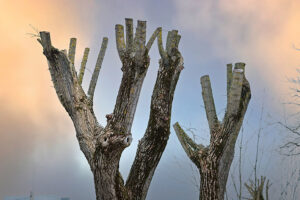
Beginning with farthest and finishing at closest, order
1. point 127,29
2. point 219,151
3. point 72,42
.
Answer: point 72,42, point 219,151, point 127,29

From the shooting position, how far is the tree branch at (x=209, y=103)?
6520mm

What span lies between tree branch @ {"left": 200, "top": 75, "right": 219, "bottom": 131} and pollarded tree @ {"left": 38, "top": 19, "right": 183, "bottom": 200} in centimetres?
80

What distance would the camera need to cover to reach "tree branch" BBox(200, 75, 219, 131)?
652 cm

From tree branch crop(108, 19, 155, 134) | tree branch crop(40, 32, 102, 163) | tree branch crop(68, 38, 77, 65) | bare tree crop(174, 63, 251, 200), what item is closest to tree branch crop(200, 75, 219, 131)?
bare tree crop(174, 63, 251, 200)

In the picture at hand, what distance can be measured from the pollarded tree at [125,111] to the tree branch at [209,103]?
80 cm

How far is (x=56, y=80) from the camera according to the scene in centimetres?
659

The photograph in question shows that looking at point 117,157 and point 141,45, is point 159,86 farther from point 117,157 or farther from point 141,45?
point 117,157

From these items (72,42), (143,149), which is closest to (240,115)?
(143,149)

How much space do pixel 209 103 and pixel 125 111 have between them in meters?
2.05

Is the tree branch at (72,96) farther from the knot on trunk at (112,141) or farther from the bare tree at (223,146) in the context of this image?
the bare tree at (223,146)

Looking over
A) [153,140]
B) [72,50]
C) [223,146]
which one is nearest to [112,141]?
[153,140]

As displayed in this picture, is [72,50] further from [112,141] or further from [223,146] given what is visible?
[223,146]

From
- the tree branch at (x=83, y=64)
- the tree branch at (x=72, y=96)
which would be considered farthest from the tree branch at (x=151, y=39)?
the tree branch at (x=83, y=64)

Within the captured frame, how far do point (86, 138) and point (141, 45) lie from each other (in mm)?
2109
